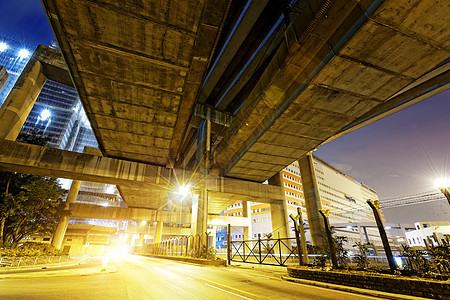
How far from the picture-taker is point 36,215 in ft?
67.8

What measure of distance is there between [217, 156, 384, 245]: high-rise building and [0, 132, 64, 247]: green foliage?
120 ft

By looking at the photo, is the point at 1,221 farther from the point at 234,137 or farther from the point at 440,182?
the point at 440,182

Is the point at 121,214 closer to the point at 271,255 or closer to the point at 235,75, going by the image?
the point at 271,255

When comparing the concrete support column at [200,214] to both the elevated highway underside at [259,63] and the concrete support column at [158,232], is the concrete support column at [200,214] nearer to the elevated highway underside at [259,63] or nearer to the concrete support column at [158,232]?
the elevated highway underside at [259,63]

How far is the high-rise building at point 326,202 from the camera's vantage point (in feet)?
203

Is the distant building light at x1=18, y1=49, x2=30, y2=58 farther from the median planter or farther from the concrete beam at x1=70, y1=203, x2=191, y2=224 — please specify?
the median planter

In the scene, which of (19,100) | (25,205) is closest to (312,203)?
(19,100)

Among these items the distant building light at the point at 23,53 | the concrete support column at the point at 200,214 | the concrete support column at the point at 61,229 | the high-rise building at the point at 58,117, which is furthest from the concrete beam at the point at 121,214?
the distant building light at the point at 23,53

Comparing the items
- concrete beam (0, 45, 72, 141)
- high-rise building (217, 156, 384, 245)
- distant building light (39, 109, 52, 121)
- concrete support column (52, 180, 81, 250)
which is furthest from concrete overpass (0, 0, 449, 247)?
distant building light (39, 109, 52, 121)

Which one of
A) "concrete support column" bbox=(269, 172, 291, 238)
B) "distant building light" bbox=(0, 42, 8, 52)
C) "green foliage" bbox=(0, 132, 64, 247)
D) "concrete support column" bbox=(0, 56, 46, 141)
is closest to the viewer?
"concrete support column" bbox=(0, 56, 46, 141)

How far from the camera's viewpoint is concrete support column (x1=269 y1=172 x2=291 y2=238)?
21823 mm

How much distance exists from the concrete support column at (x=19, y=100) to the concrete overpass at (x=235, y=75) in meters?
0.52

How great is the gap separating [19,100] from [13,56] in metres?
157

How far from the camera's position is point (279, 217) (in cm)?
2269
